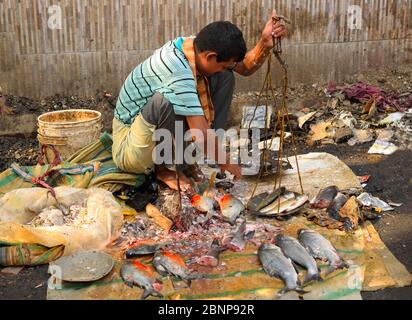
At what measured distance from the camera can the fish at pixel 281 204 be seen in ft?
14.1

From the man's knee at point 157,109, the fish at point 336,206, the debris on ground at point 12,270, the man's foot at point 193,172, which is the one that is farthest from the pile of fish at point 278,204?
the debris on ground at point 12,270

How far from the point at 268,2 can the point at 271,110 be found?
136 cm

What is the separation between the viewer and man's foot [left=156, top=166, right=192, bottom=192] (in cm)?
466

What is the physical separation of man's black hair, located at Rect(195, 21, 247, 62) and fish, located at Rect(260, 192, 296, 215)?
118 cm

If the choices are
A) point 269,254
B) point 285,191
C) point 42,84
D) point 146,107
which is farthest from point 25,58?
point 269,254

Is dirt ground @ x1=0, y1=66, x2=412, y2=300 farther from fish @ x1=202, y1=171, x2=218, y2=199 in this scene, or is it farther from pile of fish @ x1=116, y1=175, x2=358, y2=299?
fish @ x1=202, y1=171, x2=218, y2=199

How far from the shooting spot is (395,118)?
21.4ft

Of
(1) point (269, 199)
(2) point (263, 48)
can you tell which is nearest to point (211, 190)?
(1) point (269, 199)

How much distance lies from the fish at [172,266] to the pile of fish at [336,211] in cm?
123

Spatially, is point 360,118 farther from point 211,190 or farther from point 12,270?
point 12,270

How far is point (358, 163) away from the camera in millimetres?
5555

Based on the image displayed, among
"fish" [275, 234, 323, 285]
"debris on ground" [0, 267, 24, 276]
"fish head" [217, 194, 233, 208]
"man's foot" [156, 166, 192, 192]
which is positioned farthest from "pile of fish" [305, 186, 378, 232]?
"debris on ground" [0, 267, 24, 276]

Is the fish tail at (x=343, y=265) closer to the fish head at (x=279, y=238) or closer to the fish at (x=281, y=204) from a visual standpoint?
the fish head at (x=279, y=238)
